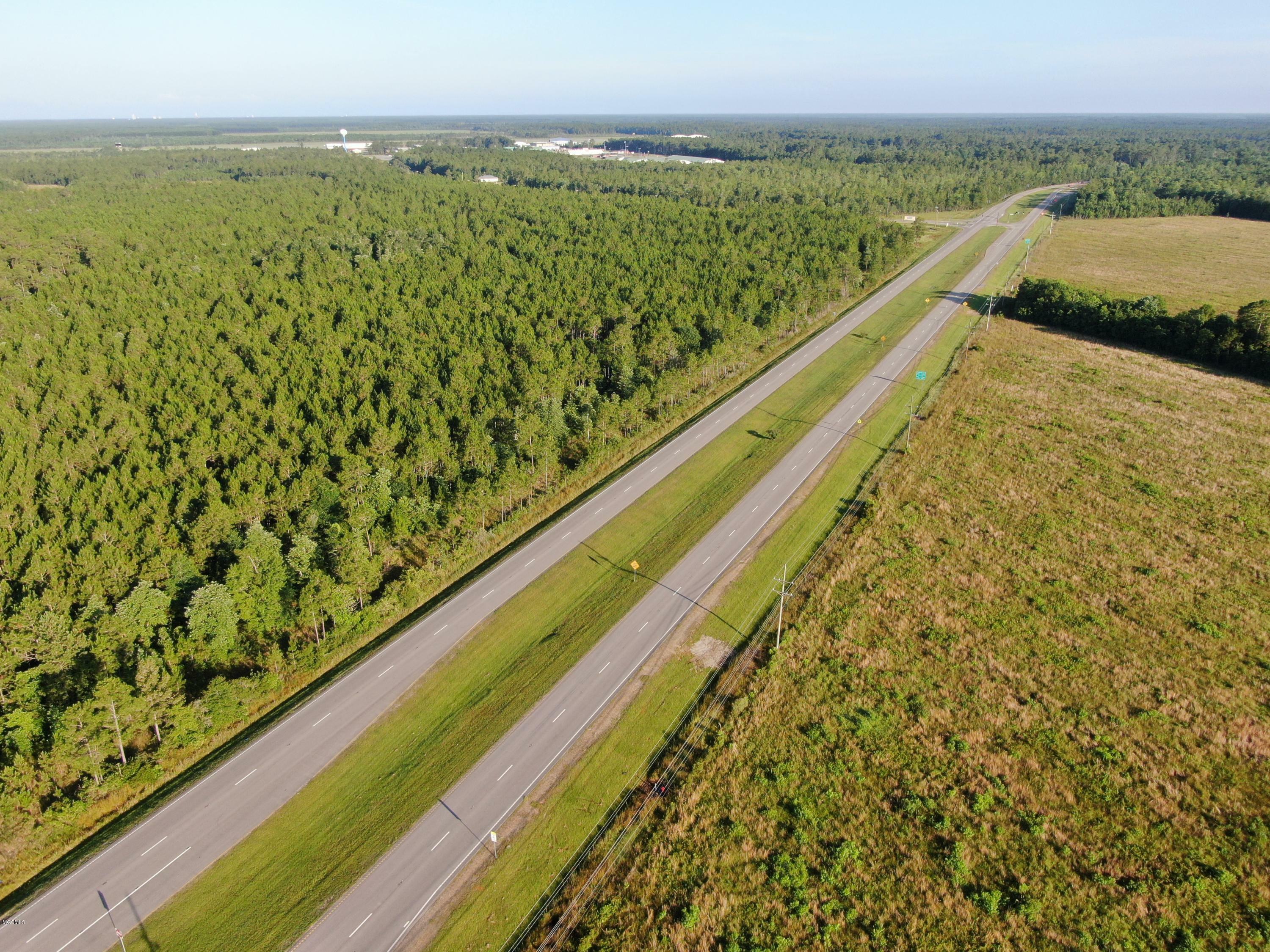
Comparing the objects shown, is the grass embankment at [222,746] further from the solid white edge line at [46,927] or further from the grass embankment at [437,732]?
the grass embankment at [437,732]

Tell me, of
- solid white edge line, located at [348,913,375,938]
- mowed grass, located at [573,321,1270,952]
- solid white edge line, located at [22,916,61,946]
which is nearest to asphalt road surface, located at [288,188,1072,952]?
solid white edge line, located at [348,913,375,938]

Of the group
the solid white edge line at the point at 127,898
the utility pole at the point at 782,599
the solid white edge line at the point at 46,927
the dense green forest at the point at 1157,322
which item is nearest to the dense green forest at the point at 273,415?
the solid white edge line at the point at 46,927

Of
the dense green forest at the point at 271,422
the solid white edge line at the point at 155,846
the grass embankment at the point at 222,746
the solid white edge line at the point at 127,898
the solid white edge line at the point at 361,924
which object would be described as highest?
the dense green forest at the point at 271,422

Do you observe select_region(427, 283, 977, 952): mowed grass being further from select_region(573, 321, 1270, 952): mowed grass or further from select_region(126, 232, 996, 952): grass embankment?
select_region(126, 232, 996, 952): grass embankment

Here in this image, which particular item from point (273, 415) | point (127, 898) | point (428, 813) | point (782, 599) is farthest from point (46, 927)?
point (273, 415)

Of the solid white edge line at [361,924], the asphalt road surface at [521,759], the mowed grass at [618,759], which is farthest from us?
the mowed grass at [618,759]

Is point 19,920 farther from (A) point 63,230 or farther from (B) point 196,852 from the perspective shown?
(A) point 63,230

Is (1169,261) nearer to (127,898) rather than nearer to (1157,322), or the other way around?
(1157,322)
